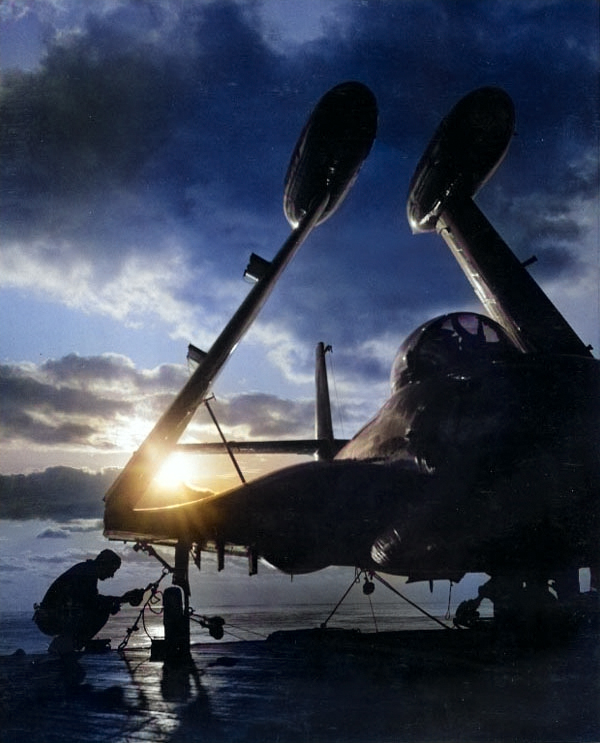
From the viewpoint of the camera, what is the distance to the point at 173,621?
9.02 meters

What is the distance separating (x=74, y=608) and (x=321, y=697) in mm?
8114

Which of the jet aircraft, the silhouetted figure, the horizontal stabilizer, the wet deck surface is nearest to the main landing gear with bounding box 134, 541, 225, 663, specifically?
the jet aircraft

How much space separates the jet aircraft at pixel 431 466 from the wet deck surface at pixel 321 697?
1.39 m

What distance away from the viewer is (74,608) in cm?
1108

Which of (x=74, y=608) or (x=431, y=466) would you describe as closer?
(x=431, y=466)

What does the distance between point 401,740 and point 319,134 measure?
479 inches

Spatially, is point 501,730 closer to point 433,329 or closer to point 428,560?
point 428,560

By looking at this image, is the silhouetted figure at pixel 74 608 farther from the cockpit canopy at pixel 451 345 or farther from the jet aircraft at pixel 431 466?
the cockpit canopy at pixel 451 345

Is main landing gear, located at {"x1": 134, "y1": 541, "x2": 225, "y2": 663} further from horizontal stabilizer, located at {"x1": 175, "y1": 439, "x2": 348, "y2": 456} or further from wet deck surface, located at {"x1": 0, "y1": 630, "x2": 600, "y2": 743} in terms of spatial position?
horizontal stabilizer, located at {"x1": 175, "y1": 439, "x2": 348, "y2": 456}

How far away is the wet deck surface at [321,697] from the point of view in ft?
12.6

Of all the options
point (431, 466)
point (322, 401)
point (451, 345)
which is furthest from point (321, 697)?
point (322, 401)

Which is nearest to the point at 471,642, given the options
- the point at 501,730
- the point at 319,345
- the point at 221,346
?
the point at 501,730

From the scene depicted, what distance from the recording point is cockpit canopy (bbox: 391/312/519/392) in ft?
26.1

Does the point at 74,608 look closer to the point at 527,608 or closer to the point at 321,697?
the point at 321,697
